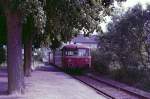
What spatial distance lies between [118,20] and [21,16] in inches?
614

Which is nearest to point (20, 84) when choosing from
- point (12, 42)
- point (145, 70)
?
point (12, 42)

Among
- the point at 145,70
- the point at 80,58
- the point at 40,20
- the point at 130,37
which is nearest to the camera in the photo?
the point at 40,20

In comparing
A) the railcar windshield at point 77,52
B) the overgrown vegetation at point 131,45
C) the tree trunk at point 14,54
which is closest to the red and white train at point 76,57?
the railcar windshield at point 77,52

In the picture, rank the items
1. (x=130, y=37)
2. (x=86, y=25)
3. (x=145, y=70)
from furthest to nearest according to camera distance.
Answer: (x=130, y=37)
(x=145, y=70)
(x=86, y=25)

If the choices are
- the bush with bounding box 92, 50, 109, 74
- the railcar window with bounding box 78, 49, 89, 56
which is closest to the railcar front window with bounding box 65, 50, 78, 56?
the railcar window with bounding box 78, 49, 89, 56

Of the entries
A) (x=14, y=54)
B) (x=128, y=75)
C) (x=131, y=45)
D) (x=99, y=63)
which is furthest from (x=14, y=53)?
(x=99, y=63)

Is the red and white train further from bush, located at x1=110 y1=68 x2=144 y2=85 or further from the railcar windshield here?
bush, located at x1=110 y1=68 x2=144 y2=85

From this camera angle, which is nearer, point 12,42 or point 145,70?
point 12,42

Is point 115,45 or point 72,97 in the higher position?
point 115,45

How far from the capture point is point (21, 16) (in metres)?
19.6

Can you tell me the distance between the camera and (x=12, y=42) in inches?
789

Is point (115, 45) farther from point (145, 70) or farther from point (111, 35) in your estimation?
point (145, 70)

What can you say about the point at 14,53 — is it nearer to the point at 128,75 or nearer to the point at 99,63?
the point at 128,75

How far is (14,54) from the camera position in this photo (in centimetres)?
1997
